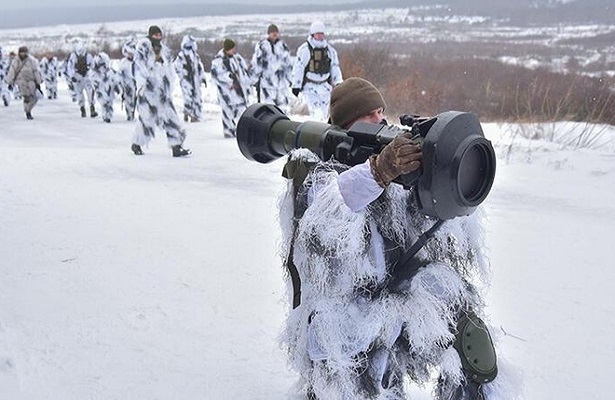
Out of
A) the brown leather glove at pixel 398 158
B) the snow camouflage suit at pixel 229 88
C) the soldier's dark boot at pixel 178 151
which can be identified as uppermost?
the brown leather glove at pixel 398 158

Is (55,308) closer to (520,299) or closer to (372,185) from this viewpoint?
(372,185)

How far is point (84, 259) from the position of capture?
156 inches

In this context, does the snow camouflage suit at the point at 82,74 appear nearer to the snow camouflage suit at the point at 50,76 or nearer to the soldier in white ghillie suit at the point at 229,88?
the soldier in white ghillie suit at the point at 229,88

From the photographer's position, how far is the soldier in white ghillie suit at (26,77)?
13055 millimetres

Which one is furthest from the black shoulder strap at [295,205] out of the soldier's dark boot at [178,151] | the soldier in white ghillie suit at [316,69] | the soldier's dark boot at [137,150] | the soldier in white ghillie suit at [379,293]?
the soldier in white ghillie suit at [316,69]

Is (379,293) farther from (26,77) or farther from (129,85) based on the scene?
(26,77)

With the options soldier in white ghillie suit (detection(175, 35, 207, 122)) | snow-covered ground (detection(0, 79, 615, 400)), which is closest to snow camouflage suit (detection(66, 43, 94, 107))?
soldier in white ghillie suit (detection(175, 35, 207, 122))

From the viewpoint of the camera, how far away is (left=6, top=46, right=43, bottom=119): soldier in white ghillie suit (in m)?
13.1

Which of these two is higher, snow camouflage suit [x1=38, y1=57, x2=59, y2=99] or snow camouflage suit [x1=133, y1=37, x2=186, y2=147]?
snow camouflage suit [x1=133, y1=37, x2=186, y2=147]

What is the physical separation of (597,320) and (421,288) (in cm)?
190

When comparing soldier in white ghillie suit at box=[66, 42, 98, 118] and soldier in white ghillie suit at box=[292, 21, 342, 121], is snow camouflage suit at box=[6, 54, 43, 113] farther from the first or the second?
soldier in white ghillie suit at box=[292, 21, 342, 121]

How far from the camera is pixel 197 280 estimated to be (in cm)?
370

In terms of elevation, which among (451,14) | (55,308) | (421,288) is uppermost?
(421,288)

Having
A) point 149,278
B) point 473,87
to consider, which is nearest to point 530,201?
point 149,278
